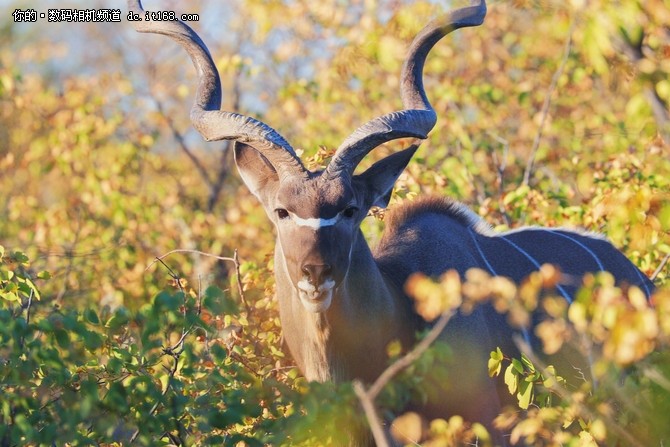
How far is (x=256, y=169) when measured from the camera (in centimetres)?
376

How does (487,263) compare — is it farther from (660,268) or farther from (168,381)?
(168,381)

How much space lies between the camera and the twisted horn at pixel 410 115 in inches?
143

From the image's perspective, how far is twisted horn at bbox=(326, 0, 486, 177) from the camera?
Result: 3.63m

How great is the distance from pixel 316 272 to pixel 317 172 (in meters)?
0.51

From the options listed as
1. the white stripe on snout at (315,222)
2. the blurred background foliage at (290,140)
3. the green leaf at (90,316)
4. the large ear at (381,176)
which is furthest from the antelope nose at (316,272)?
the green leaf at (90,316)

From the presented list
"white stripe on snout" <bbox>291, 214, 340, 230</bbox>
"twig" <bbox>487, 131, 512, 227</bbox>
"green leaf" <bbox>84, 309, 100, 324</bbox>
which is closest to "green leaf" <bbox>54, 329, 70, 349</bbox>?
"green leaf" <bbox>84, 309, 100, 324</bbox>

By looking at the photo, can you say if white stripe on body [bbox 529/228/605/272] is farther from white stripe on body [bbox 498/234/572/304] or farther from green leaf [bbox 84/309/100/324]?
green leaf [bbox 84/309/100/324]

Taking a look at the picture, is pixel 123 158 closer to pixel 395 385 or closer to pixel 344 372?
pixel 344 372

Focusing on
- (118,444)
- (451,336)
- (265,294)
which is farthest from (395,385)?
(265,294)

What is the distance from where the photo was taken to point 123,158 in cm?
694

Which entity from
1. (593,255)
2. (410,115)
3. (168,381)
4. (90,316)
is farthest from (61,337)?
(593,255)

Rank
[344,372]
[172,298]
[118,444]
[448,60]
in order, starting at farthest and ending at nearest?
[448,60] → [344,372] → [118,444] → [172,298]

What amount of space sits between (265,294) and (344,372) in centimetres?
76

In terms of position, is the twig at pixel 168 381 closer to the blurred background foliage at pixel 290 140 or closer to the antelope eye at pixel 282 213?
the blurred background foliage at pixel 290 140
